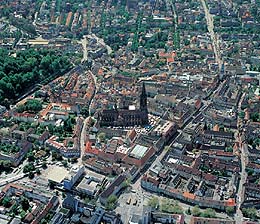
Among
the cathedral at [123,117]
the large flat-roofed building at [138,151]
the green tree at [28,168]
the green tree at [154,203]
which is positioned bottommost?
the green tree at [154,203]

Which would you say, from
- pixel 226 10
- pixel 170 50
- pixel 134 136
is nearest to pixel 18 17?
pixel 170 50

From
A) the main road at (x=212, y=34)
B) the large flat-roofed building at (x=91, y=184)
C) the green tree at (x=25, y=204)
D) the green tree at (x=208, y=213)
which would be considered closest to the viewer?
the green tree at (x=208, y=213)

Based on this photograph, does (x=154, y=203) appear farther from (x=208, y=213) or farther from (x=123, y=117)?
(x=123, y=117)

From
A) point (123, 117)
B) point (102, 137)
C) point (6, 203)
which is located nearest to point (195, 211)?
point (102, 137)

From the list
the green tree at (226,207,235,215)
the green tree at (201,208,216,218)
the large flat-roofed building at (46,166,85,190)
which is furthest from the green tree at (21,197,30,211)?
the green tree at (226,207,235,215)

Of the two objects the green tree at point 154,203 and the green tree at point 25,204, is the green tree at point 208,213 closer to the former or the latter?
the green tree at point 154,203

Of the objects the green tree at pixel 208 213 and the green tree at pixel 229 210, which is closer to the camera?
the green tree at pixel 208 213

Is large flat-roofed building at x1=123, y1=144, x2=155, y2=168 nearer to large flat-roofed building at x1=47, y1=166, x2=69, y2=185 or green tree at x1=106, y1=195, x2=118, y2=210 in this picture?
green tree at x1=106, y1=195, x2=118, y2=210

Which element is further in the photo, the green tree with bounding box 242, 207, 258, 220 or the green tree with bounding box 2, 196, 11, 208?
the green tree with bounding box 2, 196, 11, 208

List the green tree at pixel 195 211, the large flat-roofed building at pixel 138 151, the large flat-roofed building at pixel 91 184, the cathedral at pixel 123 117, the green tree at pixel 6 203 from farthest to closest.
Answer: the cathedral at pixel 123 117, the large flat-roofed building at pixel 138 151, the large flat-roofed building at pixel 91 184, the green tree at pixel 6 203, the green tree at pixel 195 211

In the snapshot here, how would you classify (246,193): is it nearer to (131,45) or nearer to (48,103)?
(48,103)

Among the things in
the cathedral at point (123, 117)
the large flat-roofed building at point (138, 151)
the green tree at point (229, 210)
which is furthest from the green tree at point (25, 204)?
the green tree at point (229, 210)

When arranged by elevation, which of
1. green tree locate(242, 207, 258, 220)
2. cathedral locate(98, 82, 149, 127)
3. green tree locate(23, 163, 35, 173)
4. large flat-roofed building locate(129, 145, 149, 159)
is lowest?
green tree locate(242, 207, 258, 220)
